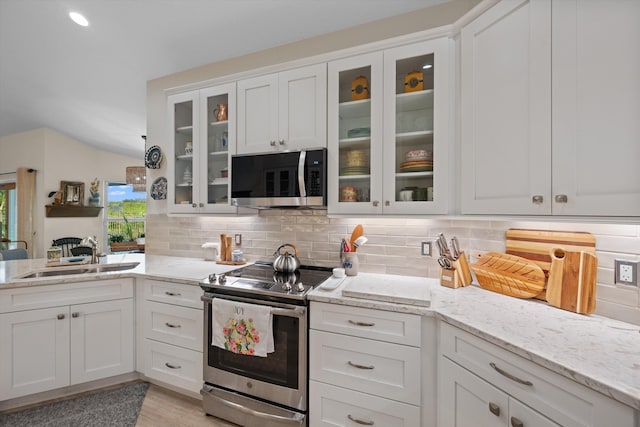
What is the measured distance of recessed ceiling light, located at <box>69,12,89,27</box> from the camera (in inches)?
87.0

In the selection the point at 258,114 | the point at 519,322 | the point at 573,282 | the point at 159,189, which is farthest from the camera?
the point at 159,189

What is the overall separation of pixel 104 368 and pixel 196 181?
1.58 m

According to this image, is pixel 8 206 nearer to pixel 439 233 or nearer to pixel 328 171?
pixel 328 171

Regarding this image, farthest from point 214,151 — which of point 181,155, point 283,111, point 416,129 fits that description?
point 416,129

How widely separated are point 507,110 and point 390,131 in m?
0.62

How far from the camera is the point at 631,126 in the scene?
93 cm

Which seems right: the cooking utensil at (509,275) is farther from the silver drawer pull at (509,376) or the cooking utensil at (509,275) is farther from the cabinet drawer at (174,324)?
the cabinet drawer at (174,324)

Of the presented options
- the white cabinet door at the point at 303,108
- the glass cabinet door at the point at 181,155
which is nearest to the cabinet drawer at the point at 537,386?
the white cabinet door at the point at 303,108

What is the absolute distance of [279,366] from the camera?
1599 millimetres

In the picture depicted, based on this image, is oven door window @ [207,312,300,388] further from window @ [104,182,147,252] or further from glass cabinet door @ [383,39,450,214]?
window @ [104,182,147,252]

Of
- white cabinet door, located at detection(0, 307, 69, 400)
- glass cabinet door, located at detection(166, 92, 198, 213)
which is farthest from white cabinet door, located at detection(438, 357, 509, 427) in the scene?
white cabinet door, located at detection(0, 307, 69, 400)

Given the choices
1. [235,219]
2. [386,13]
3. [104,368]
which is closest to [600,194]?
[386,13]

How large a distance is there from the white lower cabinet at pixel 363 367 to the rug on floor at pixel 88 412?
134 cm

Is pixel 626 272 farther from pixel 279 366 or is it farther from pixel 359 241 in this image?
pixel 279 366
